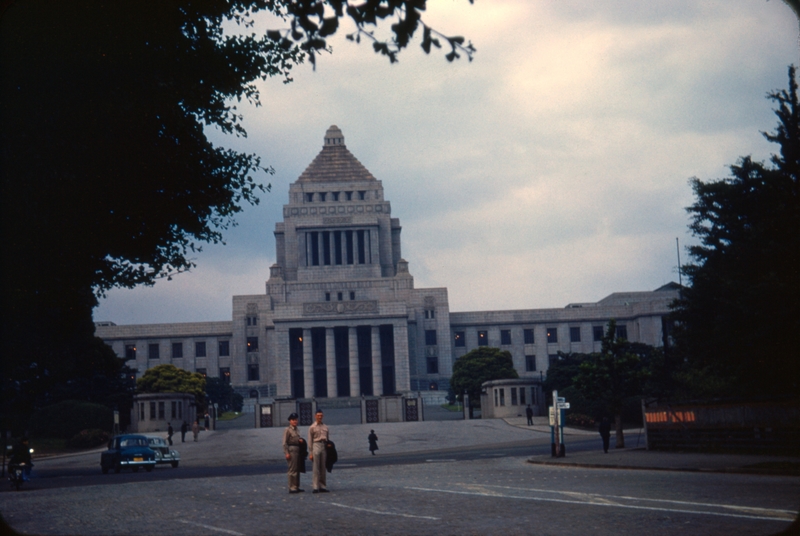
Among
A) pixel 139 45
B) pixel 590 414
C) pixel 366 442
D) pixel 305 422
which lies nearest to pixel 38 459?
pixel 366 442

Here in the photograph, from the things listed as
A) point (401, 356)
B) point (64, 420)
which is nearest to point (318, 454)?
point (64, 420)

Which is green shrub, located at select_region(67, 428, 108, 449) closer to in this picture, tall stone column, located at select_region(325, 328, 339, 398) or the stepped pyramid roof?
tall stone column, located at select_region(325, 328, 339, 398)

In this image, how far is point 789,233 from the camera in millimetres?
26688

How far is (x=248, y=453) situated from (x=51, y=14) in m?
37.5

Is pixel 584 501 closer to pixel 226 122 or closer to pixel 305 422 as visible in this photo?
pixel 226 122

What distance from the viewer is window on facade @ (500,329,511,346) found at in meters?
124

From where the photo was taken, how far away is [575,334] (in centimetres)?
12425

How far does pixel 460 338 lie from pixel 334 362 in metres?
20.8

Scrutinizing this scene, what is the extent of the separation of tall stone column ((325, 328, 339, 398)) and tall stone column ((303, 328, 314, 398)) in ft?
7.19

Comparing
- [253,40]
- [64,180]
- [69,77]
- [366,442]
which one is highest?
[253,40]

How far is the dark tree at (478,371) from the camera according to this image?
94688 mm

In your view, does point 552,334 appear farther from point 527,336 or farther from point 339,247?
point 339,247

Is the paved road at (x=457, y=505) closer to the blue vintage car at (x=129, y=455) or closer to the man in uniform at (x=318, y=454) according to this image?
the man in uniform at (x=318, y=454)

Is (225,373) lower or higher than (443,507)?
higher
